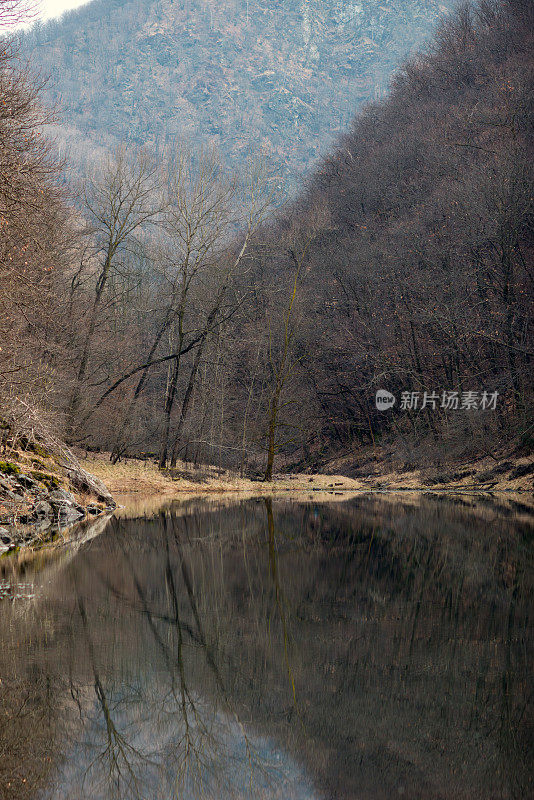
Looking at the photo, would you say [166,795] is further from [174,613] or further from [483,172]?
[483,172]

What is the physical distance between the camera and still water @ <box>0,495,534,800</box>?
3.36 m

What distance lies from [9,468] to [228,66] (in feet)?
368

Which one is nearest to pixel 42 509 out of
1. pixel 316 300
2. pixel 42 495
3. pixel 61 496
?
pixel 42 495

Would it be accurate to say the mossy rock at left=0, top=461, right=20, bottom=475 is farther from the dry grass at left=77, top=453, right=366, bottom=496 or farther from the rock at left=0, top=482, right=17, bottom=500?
the dry grass at left=77, top=453, right=366, bottom=496

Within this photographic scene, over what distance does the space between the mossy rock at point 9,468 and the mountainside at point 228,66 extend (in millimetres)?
73739

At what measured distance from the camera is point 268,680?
4.57 metres

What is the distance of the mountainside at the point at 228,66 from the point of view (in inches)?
3762

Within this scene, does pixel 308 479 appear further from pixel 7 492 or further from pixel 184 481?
pixel 7 492

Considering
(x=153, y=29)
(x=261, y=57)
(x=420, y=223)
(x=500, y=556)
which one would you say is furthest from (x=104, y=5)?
(x=500, y=556)

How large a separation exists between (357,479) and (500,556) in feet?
78.9

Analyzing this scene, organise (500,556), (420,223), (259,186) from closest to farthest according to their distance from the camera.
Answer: (500,556) → (259,186) → (420,223)

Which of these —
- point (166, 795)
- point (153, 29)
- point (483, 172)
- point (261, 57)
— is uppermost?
point (153, 29)

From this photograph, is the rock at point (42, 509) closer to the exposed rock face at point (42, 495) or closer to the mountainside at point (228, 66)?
the exposed rock face at point (42, 495)

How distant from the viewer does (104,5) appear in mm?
137625
